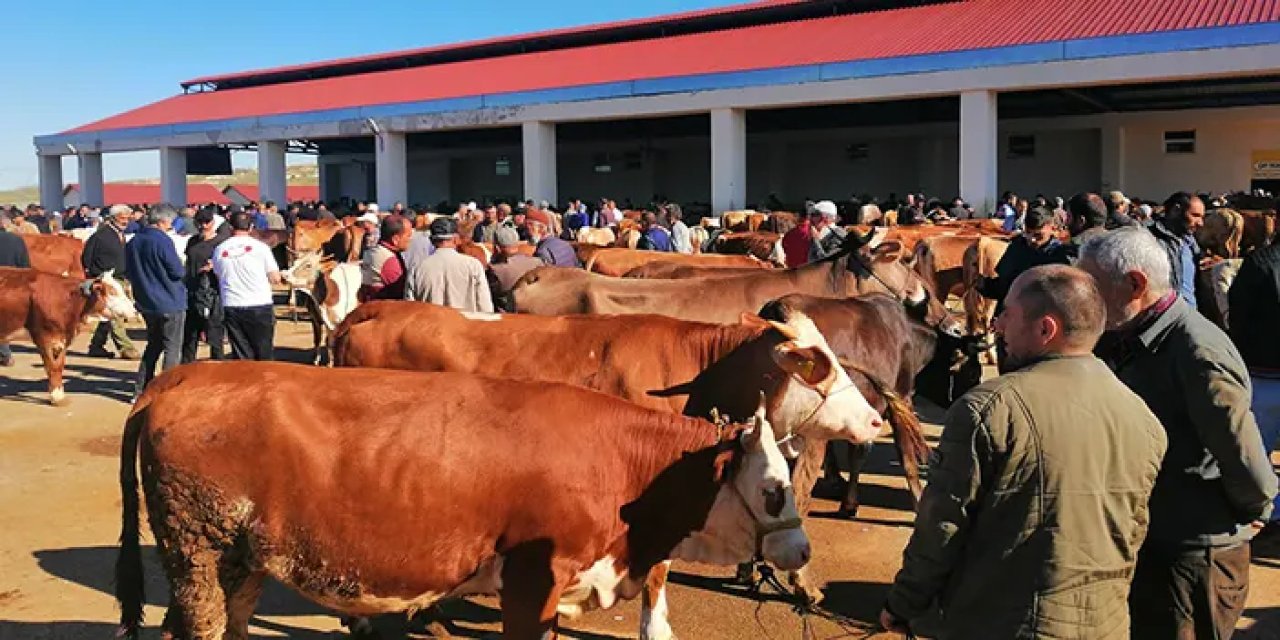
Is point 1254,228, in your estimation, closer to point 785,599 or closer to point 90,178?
point 785,599

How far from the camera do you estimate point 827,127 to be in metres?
34.9

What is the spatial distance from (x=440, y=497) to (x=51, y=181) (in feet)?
149

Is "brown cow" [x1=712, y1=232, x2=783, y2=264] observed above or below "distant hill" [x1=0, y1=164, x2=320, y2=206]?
below

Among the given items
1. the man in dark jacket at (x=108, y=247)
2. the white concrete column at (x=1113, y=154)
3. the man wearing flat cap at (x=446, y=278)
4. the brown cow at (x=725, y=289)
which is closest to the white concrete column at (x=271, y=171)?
the man in dark jacket at (x=108, y=247)

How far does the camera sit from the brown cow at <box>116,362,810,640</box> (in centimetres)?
366

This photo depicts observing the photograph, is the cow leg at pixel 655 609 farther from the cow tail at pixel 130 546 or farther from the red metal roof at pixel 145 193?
the red metal roof at pixel 145 193

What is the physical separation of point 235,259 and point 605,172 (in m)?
32.1

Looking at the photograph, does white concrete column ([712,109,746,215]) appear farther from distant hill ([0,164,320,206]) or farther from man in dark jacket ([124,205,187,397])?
distant hill ([0,164,320,206])

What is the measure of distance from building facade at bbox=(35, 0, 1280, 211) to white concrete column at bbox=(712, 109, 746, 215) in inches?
1.9

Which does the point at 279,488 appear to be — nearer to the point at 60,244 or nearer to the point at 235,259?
the point at 235,259

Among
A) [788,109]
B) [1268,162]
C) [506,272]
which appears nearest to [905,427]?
[506,272]

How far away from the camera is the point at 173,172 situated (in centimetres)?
3747

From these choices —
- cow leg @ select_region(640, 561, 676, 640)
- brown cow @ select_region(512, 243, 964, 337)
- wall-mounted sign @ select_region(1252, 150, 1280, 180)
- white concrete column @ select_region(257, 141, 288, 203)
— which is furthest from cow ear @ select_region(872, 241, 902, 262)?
white concrete column @ select_region(257, 141, 288, 203)

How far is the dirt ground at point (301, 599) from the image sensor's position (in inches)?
201
